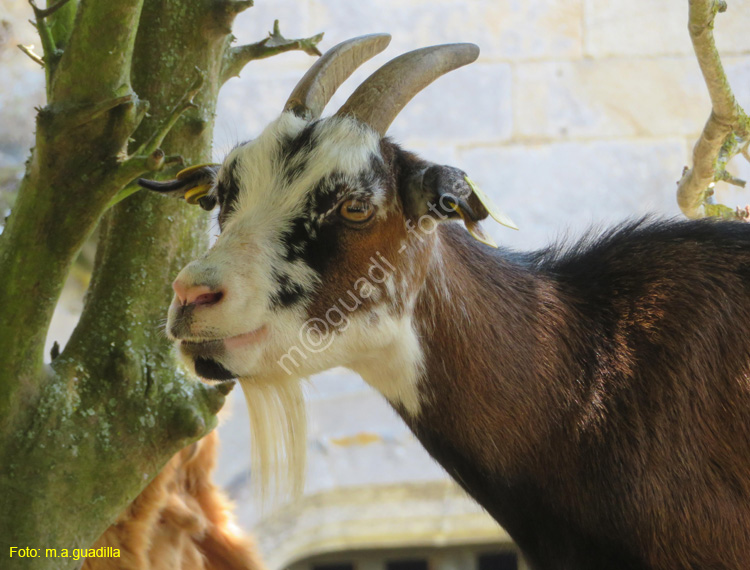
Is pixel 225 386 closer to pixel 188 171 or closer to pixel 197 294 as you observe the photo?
pixel 197 294

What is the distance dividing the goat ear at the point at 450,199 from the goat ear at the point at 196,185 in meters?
0.56

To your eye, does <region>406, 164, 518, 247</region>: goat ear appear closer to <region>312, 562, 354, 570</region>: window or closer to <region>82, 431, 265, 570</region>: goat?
<region>82, 431, 265, 570</region>: goat

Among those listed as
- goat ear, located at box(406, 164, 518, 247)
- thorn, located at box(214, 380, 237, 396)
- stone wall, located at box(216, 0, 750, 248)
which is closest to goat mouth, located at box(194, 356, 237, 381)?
thorn, located at box(214, 380, 237, 396)

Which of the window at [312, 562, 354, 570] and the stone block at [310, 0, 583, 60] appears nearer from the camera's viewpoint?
the window at [312, 562, 354, 570]

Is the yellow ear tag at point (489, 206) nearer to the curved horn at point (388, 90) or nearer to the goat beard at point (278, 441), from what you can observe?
the curved horn at point (388, 90)

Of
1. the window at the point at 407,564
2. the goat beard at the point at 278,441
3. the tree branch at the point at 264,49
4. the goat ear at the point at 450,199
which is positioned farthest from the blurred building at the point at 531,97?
the goat ear at the point at 450,199

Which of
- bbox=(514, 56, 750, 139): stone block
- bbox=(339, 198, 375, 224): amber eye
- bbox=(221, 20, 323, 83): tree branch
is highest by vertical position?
bbox=(514, 56, 750, 139): stone block

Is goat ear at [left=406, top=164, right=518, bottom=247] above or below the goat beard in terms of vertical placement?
above

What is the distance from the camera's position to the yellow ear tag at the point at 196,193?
2.47m

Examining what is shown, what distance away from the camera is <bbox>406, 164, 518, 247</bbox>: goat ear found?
217 cm

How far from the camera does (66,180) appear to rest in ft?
7.01

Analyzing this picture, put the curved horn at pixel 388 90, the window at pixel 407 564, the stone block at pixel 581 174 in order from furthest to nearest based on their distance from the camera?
the stone block at pixel 581 174
the window at pixel 407 564
the curved horn at pixel 388 90

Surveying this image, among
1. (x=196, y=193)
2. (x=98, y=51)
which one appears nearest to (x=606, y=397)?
(x=196, y=193)

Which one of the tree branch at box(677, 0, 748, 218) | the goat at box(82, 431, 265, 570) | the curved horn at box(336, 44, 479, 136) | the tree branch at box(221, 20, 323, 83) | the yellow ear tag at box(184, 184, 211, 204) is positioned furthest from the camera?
the goat at box(82, 431, 265, 570)
